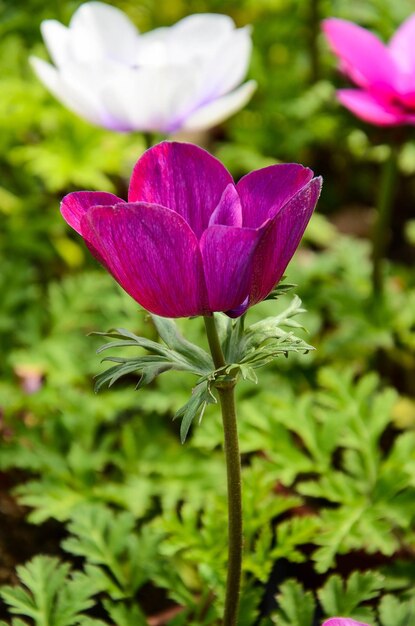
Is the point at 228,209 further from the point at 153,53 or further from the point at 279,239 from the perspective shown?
the point at 153,53

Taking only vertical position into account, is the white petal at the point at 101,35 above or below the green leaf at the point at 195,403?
above

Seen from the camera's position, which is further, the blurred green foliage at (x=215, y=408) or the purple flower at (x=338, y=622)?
the blurred green foliage at (x=215, y=408)

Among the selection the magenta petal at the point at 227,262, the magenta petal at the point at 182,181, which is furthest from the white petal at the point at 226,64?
the magenta petal at the point at 227,262

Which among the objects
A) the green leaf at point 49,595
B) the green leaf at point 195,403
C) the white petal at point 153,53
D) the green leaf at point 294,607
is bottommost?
the green leaf at point 294,607

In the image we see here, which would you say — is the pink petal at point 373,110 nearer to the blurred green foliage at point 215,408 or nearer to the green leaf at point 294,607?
the blurred green foliage at point 215,408

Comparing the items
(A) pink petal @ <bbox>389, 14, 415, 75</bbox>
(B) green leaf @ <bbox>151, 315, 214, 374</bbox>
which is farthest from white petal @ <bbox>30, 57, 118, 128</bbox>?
(B) green leaf @ <bbox>151, 315, 214, 374</bbox>

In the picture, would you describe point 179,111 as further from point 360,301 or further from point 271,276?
point 271,276

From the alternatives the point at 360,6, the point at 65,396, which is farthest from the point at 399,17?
the point at 65,396
